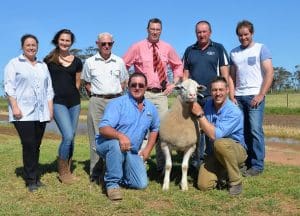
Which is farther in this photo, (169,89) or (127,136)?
(169,89)

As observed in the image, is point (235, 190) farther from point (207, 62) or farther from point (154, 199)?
point (207, 62)

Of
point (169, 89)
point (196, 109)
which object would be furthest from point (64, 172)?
point (196, 109)

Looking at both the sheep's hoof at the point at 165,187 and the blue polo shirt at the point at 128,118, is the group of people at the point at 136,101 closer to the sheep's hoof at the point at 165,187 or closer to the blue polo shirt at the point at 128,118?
the blue polo shirt at the point at 128,118

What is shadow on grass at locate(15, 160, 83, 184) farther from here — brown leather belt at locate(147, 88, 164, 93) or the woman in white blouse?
brown leather belt at locate(147, 88, 164, 93)

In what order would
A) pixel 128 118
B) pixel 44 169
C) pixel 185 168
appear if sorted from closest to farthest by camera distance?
1. pixel 128 118
2. pixel 185 168
3. pixel 44 169

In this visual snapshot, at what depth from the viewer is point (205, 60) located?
342 inches

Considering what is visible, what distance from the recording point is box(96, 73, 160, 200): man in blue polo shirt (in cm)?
719

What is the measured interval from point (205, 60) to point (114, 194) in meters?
3.17

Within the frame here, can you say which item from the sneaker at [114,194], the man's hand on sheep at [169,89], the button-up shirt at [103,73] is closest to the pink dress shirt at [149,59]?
the man's hand on sheep at [169,89]

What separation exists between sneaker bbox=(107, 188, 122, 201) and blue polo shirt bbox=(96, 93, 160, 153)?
0.80m

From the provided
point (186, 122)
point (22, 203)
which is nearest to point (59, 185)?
point (22, 203)

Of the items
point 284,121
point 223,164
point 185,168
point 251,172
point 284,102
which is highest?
point 223,164

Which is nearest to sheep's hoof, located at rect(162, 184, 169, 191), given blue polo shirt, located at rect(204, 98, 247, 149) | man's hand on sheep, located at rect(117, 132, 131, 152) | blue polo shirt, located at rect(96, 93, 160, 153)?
blue polo shirt, located at rect(96, 93, 160, 153)

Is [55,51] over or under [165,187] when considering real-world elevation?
over
